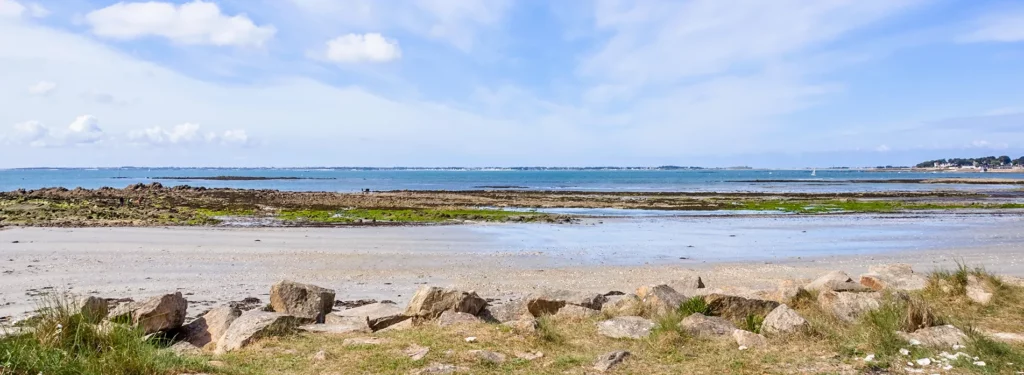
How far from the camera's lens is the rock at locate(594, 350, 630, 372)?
7.36 m

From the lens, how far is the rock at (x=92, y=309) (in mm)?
7784

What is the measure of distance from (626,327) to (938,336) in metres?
3.57

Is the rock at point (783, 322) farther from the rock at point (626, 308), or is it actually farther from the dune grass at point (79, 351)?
the dune grass at point (79, 351)

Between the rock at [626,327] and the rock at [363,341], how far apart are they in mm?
2849

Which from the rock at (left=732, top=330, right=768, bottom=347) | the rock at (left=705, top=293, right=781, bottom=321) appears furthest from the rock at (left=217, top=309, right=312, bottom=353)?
the rock at (left=705, top=293, right=781, bottom=321)

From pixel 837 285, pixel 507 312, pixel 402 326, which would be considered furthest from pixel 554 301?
pixel 837 285

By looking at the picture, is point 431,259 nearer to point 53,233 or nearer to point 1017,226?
point 53,233

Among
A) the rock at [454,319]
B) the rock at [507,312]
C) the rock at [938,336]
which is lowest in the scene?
the rock at [507,312]

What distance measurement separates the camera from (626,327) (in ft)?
30.3

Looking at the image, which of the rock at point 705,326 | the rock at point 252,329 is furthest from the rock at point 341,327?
the rock at point 705,326

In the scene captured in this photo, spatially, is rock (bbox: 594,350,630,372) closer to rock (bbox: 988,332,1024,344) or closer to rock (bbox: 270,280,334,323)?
rock (bbox: 988,332,1024,344)

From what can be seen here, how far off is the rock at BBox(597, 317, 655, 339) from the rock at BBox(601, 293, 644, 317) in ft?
2.19

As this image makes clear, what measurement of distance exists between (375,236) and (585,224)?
1084 cm

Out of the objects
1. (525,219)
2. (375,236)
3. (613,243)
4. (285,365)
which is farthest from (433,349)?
(525,219)
